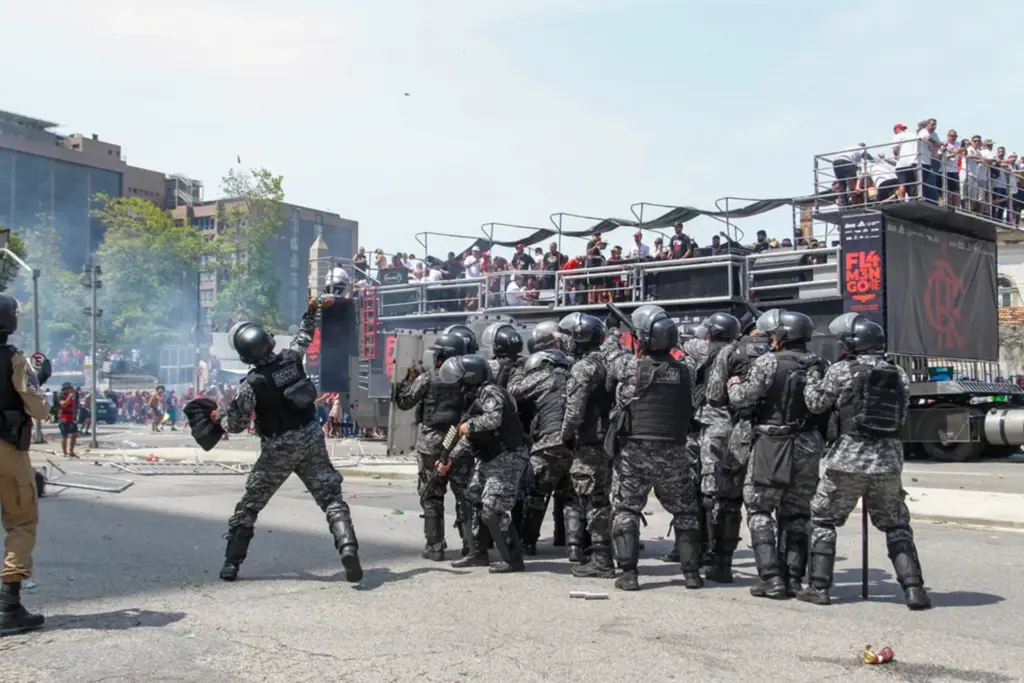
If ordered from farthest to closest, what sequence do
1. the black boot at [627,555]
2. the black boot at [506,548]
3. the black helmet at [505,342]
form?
the black helmet at [505,342]
the black boot at [506,548]
the black boot at [627,555]

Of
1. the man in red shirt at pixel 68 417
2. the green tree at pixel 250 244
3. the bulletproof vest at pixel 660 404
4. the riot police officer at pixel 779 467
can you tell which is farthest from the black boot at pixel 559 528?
the green tree at pixel 250 244

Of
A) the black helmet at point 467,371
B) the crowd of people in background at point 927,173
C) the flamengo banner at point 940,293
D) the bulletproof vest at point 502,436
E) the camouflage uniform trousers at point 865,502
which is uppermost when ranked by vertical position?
the crowd of people in background at point 927,173

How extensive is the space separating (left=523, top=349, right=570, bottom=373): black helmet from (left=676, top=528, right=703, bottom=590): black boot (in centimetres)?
180

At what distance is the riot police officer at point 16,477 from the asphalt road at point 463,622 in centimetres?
21

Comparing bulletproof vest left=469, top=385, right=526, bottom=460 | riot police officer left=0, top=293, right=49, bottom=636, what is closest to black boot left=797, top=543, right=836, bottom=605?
bulletproof vest left=469, top=385, right=526, bottom=460

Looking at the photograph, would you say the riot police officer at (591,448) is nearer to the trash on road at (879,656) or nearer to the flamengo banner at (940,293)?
the trash on road at (879,656)

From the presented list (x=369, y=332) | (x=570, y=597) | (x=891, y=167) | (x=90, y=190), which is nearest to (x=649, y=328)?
(x=570, y=597)

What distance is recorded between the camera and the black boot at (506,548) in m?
7.29

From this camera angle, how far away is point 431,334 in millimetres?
19250

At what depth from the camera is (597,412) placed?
734 cm

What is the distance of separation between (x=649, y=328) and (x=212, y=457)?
1497 cm

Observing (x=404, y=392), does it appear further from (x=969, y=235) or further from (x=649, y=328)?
(x=969, y=235)

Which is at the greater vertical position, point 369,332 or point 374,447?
point 369,332

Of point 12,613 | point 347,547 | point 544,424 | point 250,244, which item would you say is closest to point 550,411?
point 544,424
